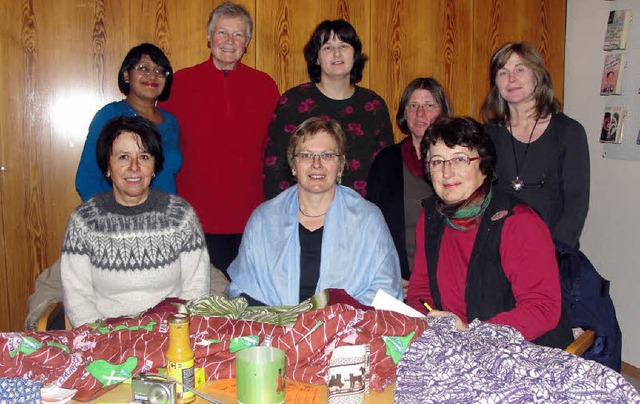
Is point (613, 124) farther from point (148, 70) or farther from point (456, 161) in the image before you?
point (148, 70)

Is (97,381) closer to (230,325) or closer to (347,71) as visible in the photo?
(230,325)

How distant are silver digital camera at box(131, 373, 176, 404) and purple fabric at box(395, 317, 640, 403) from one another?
0.45 metres

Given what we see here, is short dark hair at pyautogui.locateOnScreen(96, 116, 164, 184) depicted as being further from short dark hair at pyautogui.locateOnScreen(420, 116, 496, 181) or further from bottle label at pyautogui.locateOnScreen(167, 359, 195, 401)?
bottle label at pyautogui.locateOnScreen(167, 359, 195, 401)

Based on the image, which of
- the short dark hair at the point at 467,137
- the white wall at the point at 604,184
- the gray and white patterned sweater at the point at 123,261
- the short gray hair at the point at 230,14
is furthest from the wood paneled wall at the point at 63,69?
the short dark hair at the point at 467,137

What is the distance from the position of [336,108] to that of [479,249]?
1385mm

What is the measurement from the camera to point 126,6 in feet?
11.8

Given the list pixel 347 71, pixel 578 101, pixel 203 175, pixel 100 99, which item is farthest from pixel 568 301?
pixel 100 99

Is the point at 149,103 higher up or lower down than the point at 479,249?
higher up

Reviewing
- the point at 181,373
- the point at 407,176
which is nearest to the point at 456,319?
the point at 181,373

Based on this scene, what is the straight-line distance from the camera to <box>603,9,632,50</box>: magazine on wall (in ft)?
11.9

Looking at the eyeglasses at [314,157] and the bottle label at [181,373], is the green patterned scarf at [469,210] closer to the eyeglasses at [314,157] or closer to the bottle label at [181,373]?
the eyeglasses at [314,157]

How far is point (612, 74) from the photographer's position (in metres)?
3.75

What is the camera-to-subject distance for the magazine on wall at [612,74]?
12.1 feet

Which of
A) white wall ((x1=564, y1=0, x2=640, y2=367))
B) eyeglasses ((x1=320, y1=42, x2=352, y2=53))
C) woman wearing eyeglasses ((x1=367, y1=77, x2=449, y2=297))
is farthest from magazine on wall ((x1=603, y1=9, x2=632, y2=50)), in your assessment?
eyeglasses ((x1=320, y1=42, x2=352, y2=53))
